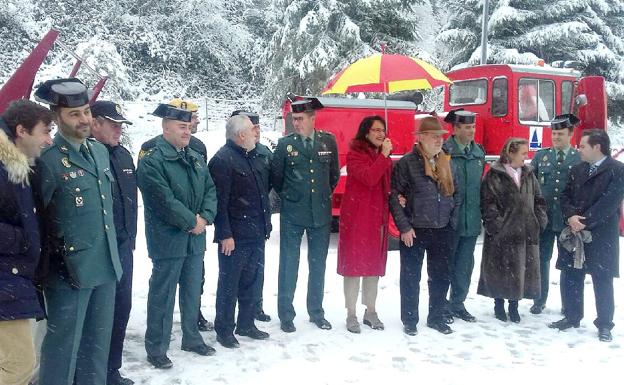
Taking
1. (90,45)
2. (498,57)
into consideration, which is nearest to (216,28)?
(90,45)

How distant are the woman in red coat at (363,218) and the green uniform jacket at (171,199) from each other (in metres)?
1.31

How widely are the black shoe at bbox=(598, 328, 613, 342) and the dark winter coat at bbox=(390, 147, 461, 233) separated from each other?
1495 millimetres

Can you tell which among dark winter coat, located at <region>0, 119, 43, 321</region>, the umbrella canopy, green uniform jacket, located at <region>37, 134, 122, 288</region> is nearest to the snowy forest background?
the umbrella canopy

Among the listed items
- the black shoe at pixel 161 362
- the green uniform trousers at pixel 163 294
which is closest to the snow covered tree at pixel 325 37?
the green uniform trousers at pixel 163 294

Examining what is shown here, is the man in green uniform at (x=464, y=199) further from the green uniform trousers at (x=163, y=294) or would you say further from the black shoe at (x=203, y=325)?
the green uniform trousers at (x=163, y=294)

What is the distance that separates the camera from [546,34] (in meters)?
20.0

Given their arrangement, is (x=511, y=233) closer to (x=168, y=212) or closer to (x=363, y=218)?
(x=363, y=218)

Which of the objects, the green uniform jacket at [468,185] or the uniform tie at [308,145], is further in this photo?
the green uniform jacket at [468,185]

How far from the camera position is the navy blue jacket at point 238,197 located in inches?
177

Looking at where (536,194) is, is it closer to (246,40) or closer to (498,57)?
(498,57)

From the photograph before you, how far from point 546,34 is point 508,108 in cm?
1375

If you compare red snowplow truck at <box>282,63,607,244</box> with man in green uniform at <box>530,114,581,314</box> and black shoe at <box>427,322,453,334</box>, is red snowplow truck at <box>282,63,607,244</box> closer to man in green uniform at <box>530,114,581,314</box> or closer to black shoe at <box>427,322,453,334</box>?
Result: man in green uniform at <box>530,114,581,314</box>

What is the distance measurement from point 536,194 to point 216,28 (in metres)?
21.8

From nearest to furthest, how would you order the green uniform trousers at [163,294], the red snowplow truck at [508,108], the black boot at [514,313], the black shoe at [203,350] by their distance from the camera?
the green uniform trousers at [163,294] → the black shoe at [203,350] → the black boot at [514,313] → the red snowplow truck at [508,108]
